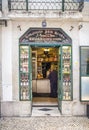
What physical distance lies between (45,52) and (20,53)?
6.64 metres

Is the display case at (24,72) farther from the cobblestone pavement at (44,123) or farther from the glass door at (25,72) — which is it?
the cobblestone pavement at (44,123)

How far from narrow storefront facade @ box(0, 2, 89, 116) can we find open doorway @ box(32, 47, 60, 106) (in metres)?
2.58

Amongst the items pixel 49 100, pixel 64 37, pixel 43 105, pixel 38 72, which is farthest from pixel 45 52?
pixel 64 37

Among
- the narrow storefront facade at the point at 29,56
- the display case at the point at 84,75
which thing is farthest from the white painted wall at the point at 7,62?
the display case at the point at 84,75

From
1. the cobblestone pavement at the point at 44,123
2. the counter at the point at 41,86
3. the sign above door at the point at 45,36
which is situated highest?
the sign above door at the point at 45,36

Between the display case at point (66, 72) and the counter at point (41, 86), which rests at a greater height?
the display case at point (66, 72)

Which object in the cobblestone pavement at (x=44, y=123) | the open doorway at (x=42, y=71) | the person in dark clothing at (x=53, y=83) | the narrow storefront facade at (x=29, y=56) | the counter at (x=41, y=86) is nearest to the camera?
the cobblestone pavement at (x=44, y=123)

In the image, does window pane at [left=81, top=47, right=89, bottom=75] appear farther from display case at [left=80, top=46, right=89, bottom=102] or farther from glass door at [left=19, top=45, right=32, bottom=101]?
glass door at [left=19, top=45, right=32, bottom=101]

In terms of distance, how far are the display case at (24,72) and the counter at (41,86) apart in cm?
441

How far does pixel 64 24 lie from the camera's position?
11719mm

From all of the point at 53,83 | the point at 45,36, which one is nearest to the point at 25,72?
the point at 45,36

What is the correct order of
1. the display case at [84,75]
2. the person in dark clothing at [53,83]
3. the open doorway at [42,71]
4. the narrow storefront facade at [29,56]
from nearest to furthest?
the narrow storefront facade at [29,56], the display case at [84,75], the open doorway at [42,71], the person in dark clothing at [53,83]

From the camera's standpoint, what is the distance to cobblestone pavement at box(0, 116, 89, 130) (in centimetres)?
995

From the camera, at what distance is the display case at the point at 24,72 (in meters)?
11.7
